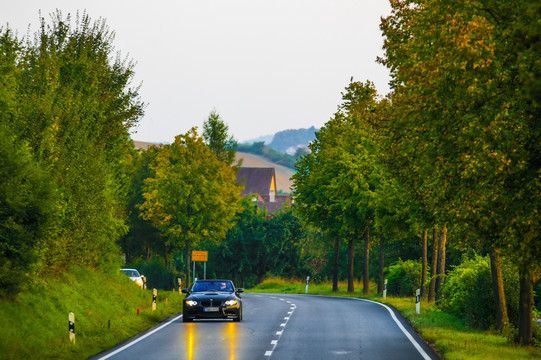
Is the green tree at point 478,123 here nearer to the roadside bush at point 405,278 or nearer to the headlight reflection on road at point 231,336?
the headlight reflection on road at point 231,336

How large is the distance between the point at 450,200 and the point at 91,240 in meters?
16.2

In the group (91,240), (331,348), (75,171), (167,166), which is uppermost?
(167,166)

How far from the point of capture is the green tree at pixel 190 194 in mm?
56156

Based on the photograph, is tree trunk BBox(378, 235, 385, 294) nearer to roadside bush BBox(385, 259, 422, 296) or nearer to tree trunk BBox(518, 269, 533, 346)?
roadside bush BBox(385, 259, 422, 296)

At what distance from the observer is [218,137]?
10581 centimetres

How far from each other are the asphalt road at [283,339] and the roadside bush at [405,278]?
16.9 metres

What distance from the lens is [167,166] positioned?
58.2 meters

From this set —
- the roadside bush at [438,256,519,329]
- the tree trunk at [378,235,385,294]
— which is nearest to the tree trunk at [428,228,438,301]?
the roadside bush at [438,256,519,329]

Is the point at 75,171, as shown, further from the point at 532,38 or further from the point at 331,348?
the point at 532,38

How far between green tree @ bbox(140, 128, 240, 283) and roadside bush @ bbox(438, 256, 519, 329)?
96.9 feet

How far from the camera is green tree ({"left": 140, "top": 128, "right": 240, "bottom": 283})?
5616cm

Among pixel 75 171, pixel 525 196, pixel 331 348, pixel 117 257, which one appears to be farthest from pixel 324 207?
pixel 525 196

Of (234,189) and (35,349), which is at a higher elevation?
(234,189)

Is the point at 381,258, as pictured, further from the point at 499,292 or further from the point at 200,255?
the point at 499,292
